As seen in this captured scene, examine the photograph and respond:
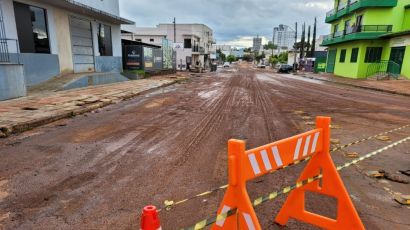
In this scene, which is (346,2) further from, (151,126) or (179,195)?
(179,195)

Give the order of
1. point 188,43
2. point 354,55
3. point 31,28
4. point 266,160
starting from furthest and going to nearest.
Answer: point 188,43, point 354,55, point 31,28, point 266,160

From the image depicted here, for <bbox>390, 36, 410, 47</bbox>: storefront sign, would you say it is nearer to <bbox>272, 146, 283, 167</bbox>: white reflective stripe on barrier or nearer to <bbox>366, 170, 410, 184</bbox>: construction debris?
<bbox>366, 170, 410, 184</bbox>: construction debris

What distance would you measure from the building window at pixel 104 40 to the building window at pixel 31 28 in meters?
6.02

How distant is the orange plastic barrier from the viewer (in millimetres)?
2266

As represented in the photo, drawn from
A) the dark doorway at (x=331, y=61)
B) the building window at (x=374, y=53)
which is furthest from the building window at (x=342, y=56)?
the building window at (x=374, y=53)

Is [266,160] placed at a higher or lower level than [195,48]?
lower

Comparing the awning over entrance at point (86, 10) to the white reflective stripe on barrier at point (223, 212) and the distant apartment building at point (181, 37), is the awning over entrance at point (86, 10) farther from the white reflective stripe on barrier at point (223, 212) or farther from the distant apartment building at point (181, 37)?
the distant apartment building at point (181, 37)

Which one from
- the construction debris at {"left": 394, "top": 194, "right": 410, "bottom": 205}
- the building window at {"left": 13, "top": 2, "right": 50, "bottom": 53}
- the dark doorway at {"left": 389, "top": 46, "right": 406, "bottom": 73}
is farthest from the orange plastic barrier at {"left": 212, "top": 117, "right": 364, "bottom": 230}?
the dark doorway at {"left": 389, "top": 46, "right": 406, "bottom": 73}

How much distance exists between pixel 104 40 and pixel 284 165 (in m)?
22.6

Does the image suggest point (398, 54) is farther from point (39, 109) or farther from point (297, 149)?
point (297, 149)

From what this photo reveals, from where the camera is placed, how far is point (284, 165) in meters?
2.71

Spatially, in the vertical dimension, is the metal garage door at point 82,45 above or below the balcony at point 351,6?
below

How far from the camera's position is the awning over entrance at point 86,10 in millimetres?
15930

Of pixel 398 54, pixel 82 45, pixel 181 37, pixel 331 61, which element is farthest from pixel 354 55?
pixel 181 37
